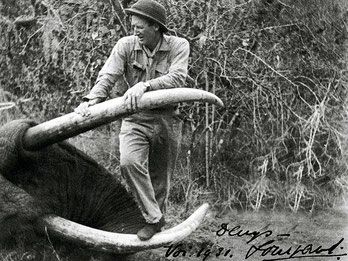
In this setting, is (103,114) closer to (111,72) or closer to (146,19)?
(111,72)

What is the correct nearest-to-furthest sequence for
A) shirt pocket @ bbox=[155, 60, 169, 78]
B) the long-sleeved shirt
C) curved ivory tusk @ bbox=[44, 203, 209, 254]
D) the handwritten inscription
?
curved ivory tusk @ bbox=[44, 203, 209, 254] → the long-sleeved shirt → shirt pocket @ bbox=[155, 60, 169, 78] → the handwritten inscription

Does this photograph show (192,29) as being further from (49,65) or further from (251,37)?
(49,65)

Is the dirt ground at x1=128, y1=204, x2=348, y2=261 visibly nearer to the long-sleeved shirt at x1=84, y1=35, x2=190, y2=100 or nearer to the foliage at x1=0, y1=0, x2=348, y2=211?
the foliage at x1=0, y1=0, x2=348, y2=211

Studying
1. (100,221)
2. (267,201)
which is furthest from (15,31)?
(100,221)

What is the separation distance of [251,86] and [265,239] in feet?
5.83

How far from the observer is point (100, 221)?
511 cm

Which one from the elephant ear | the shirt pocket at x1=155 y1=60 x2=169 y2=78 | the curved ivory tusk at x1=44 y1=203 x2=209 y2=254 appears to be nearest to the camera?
the elephant ear

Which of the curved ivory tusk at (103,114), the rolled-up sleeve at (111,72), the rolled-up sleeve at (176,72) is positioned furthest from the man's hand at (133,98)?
the rolled-up sleeve at (111,72)

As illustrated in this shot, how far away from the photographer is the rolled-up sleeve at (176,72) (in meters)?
4.95

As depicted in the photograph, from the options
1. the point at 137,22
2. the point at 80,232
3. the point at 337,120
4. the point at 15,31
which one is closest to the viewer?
the point at 80,232

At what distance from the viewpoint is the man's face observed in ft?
16.7

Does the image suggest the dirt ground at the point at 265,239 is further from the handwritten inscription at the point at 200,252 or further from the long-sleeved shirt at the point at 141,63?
the long-sleeved shirt at the point at 141,63

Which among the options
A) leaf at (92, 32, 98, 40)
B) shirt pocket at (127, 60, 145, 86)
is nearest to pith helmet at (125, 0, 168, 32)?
shirt pocket at (127, 60, 145, 86)

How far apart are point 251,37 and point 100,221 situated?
3281 mm
